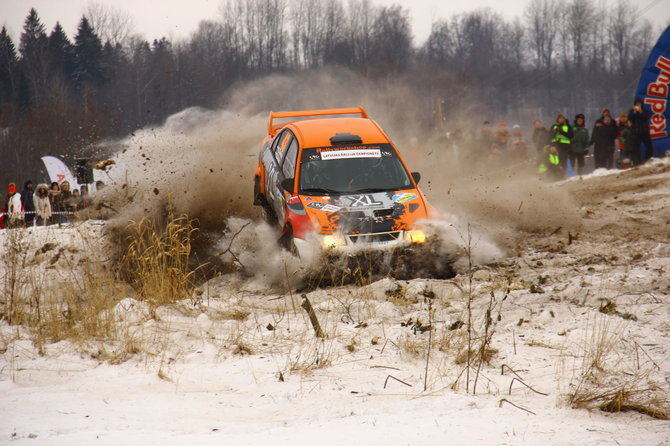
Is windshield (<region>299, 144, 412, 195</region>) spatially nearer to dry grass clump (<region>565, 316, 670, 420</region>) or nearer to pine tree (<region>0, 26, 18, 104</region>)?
Answer: dry grass clump (<region>565, 316, 670, 420</region>)

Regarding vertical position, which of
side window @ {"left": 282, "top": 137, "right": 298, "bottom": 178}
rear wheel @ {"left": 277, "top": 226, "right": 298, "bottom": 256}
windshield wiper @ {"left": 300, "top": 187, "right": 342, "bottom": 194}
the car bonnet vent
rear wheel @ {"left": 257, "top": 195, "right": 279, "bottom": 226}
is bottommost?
rear wheel @ {"left": 277, "top": 226, "right": 298, "bottom": 256}

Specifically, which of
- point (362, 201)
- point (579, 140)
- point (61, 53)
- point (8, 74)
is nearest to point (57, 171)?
point (579, 140)

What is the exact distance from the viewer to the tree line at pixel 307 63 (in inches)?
1871

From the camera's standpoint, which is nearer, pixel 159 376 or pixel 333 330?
pixel 159 376

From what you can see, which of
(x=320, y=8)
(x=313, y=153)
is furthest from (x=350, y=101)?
(x=313, y=153)

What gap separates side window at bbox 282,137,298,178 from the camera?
9.56 m

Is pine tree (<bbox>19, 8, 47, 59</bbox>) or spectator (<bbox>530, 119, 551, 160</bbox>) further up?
pine tree (<bbox>19, 8, 47, 59</bbox>)

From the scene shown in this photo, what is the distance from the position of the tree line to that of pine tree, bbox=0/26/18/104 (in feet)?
0.37

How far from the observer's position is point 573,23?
8075 centimetres

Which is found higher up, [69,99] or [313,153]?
[69,99]

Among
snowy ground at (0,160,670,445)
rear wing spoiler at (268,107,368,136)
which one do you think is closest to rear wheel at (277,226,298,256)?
snowy ground at (0,160,670,445)

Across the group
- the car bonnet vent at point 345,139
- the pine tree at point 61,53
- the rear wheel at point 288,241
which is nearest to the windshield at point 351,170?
the car bonnet vent at point 345,139

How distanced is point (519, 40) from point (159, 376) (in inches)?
3369

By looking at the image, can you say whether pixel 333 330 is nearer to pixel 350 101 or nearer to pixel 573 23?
pixel 350 101
